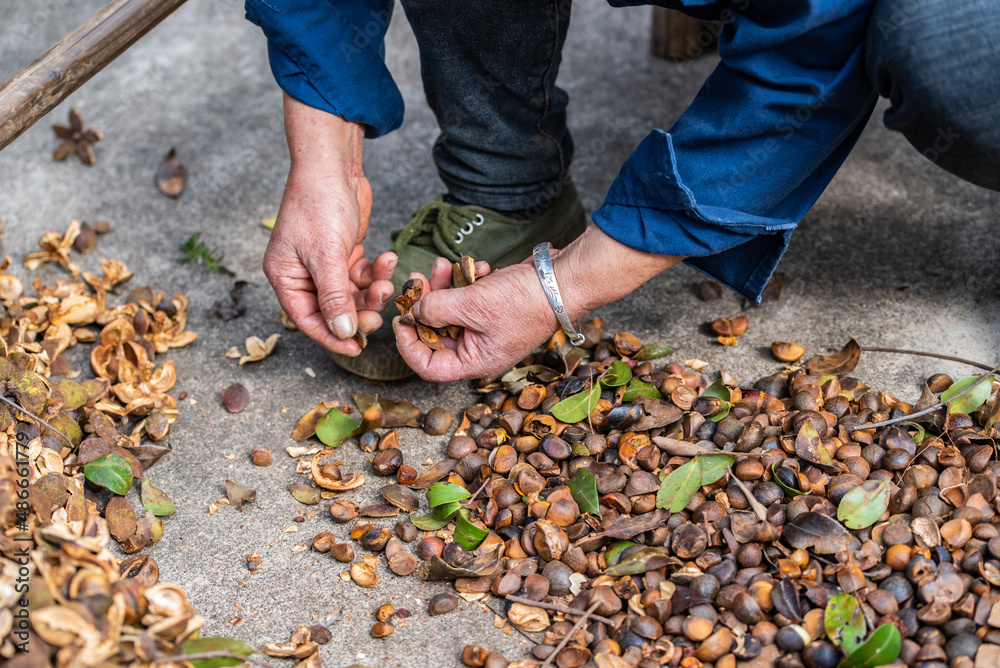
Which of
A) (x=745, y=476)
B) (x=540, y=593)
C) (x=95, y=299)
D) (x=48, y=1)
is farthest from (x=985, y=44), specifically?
(x=48, y=1)

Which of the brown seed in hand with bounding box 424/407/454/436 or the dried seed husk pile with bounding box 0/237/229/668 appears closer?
the dried seed husk pile with bounding box 0/237/229/668

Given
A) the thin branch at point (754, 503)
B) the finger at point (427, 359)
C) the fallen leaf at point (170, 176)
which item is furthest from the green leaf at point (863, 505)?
the fallen leaf at point (170, 176)

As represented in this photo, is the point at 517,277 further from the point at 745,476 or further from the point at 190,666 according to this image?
the point at 190,666

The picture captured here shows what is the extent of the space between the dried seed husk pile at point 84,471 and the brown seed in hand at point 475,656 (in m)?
0.32

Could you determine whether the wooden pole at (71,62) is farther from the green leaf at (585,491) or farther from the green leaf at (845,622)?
the green leaf at (845,622)

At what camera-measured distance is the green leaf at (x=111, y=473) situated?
4.44 feet

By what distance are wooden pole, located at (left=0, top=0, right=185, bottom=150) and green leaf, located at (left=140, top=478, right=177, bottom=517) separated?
0.66 meters

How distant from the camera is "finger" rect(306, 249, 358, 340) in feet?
4.66

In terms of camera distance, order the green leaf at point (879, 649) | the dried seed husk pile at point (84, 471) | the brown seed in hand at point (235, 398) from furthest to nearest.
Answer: the brown seed in hand at point (235, 398), the green leaf at point (879, 649), the dried seed husk pile at point (84, 471)

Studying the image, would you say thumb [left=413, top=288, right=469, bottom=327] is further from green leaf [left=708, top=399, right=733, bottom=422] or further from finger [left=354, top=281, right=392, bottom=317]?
green leaf [left=708, top=399, right=733, bottom=422]

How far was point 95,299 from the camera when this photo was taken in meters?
1.81

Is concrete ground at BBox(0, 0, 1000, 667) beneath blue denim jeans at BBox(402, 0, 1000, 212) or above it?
beneath

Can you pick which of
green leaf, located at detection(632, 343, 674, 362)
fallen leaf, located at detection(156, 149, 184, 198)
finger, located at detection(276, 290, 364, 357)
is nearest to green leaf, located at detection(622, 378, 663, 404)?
green leaf, located at detection(632, 343, 674, 362)

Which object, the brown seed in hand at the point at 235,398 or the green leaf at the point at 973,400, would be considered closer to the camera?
the green leaf at the point at 973,400
